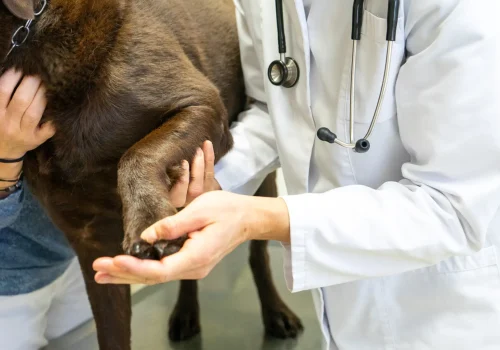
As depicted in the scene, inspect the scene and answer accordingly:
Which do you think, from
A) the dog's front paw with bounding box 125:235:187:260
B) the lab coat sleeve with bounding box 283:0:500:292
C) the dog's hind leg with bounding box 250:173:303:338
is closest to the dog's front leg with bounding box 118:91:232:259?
the dog's front paw with bounding box 125:235:187:260

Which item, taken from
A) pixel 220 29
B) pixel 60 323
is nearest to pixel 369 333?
pixel 220 29

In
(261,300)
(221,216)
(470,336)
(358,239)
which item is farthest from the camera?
(261,300)

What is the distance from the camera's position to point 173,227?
2.72 feet

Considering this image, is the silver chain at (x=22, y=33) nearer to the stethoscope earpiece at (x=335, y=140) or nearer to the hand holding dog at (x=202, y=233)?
the hand holding dog at (x=202, y=233)

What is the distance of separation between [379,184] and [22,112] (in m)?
0.70

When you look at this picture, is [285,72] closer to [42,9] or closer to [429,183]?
[429,183]

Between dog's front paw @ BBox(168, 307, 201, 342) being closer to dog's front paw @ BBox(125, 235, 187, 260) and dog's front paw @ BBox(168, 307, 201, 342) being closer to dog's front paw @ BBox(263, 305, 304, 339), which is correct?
dog's front paw @ BBox(263, 305, 304, 339)

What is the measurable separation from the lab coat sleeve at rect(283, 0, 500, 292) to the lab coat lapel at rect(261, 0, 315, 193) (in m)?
0.20

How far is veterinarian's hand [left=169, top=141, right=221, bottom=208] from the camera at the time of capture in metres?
1.11

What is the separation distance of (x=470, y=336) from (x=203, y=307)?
104 centimetres

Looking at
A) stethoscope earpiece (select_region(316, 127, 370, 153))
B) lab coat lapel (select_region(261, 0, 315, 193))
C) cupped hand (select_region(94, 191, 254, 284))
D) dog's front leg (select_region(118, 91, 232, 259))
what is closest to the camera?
cupped hand (select_region(94, 191, 254, 284))

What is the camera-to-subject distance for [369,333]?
1.23 meters

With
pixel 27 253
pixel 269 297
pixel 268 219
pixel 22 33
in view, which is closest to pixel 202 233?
pixel 268 219

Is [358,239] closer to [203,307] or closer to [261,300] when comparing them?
[261,300]
